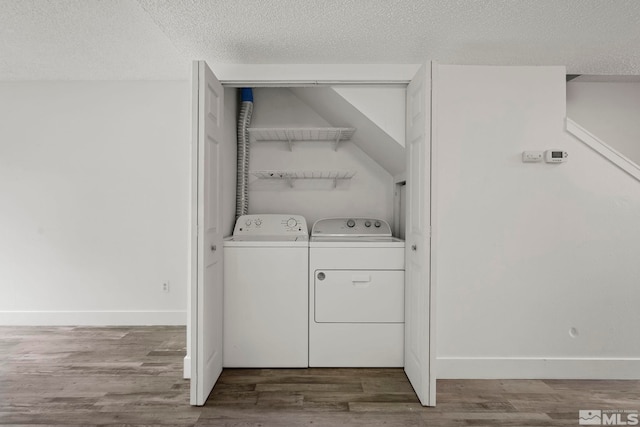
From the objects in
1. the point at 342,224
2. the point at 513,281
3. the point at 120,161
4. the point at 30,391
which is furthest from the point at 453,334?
the point at 120,161

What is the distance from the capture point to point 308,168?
304 cm

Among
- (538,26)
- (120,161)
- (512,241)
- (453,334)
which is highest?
(538,26)

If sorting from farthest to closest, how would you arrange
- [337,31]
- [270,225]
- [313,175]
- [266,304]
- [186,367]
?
[313,175] < [270,225] < [266,304] < [186,367] < [337,31]

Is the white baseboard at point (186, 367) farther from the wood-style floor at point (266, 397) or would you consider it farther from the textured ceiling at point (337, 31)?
the textured ceiling at point (337, 31)

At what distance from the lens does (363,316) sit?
2348 millimetres

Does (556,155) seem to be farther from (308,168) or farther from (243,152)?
(243,152)

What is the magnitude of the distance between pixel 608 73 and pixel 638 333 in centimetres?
177

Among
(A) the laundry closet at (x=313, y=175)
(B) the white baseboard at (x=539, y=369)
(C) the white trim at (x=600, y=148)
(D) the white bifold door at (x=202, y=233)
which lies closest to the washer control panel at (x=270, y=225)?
(A) the laundry closet at (x=313, y=175)

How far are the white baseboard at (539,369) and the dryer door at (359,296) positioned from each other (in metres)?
0.49

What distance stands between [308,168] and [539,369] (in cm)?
221

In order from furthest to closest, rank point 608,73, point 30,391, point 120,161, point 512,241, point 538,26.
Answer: point 120,161 → point 608,73 → point 512,241 → point 30,391 → point 538,26

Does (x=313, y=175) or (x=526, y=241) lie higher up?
(x=313, y=175)

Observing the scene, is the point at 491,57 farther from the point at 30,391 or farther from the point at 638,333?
the point at 30,391

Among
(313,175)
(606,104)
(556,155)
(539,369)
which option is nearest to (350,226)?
(313,175)
